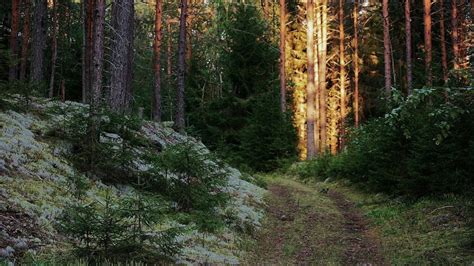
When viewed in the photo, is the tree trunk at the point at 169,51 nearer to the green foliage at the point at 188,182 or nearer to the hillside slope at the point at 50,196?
the hillside slope at the point at 50,196

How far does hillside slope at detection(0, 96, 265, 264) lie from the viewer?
21.3 feet

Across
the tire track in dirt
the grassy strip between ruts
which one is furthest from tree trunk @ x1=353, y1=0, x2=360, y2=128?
the grassy strip between ruts

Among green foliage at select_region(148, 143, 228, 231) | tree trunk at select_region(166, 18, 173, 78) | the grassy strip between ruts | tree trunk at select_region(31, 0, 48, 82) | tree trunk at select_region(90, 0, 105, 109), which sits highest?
tree trunk at select_region(166, 18, 173, 78)

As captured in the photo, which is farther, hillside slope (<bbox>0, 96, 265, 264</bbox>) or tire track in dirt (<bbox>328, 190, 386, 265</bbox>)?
tire track in dirt (<bbox>328, 190, 386, 265</bbox>)

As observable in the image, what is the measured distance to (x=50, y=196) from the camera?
817 cm

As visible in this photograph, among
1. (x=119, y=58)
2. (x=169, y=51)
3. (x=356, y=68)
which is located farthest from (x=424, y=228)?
(x=169, y=51)

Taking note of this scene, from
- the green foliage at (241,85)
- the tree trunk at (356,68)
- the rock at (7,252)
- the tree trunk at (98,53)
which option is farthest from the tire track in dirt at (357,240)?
the tree trunk at (356,68)

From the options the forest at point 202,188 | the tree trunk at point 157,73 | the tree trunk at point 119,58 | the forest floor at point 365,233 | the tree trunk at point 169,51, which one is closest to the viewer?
the forest at point 202,188

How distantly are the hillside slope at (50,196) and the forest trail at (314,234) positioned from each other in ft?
2.31

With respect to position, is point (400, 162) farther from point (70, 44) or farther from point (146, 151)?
point (70, 44)

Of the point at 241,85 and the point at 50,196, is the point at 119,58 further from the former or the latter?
the point at 241,85

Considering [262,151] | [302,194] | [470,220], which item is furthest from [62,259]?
[262,151]

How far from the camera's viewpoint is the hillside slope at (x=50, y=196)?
6.50 m

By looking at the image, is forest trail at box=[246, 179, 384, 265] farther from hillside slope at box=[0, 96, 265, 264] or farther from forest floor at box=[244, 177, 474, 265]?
hillside slope at box=[0, 96, 265, 264]
